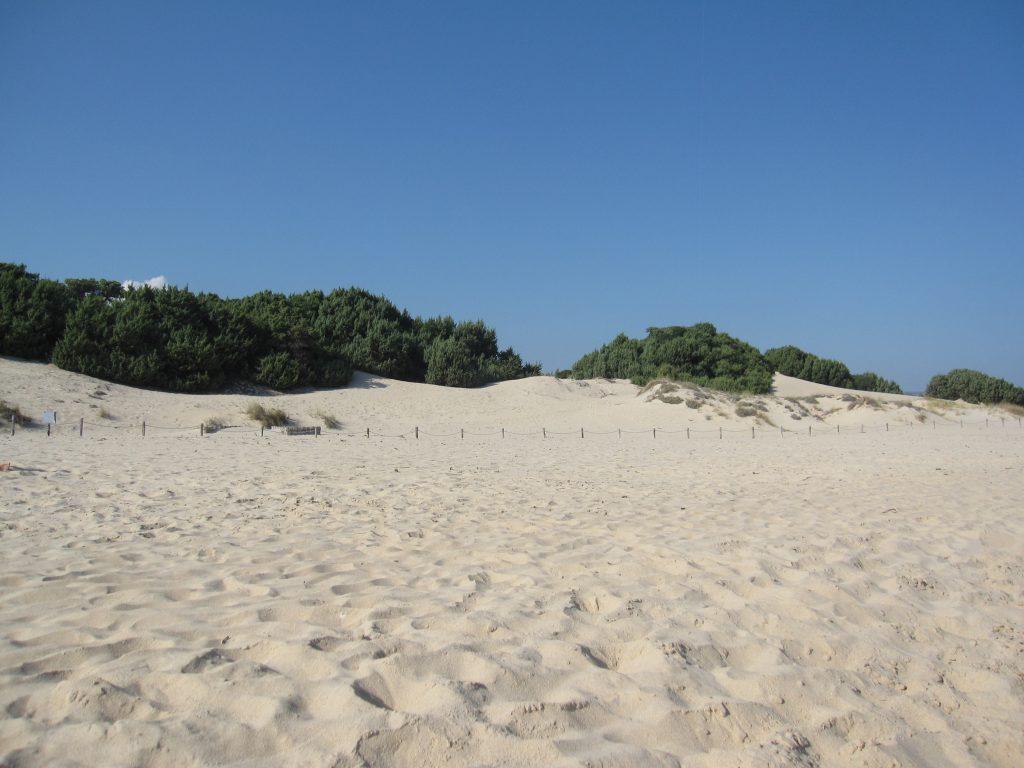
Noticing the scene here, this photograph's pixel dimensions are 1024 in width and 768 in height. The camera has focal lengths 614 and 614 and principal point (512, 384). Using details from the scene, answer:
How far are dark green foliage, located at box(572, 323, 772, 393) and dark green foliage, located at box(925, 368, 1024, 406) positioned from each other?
407 inches

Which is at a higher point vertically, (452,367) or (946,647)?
(452,367)

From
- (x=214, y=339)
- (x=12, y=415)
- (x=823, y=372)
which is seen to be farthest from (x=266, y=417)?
(x=823, y=372)

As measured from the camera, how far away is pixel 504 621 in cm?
336

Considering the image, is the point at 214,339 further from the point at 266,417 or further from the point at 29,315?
the point at 266,417

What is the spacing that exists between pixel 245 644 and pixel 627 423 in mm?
20597

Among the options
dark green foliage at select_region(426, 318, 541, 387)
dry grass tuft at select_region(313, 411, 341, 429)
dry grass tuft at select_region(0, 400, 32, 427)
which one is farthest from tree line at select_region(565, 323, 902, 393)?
dry grass tuft at select_region(0, 400, 32, 427)

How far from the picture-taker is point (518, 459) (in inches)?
477

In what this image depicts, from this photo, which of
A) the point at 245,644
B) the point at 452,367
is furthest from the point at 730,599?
the point at 452,367

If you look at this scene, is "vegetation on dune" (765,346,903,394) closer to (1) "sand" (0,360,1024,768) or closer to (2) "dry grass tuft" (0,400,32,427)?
(1) "sand" (0,360,1024,768)

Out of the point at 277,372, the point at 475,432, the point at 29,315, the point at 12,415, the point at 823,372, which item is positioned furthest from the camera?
the point at 823,372

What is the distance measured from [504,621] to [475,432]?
16.7 meters

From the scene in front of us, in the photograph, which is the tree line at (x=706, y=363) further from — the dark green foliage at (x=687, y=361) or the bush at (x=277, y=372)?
the bush at (x=277, y=372)

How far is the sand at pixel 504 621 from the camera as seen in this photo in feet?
7.45

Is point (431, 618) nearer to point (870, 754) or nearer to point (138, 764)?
point (138, 764)
